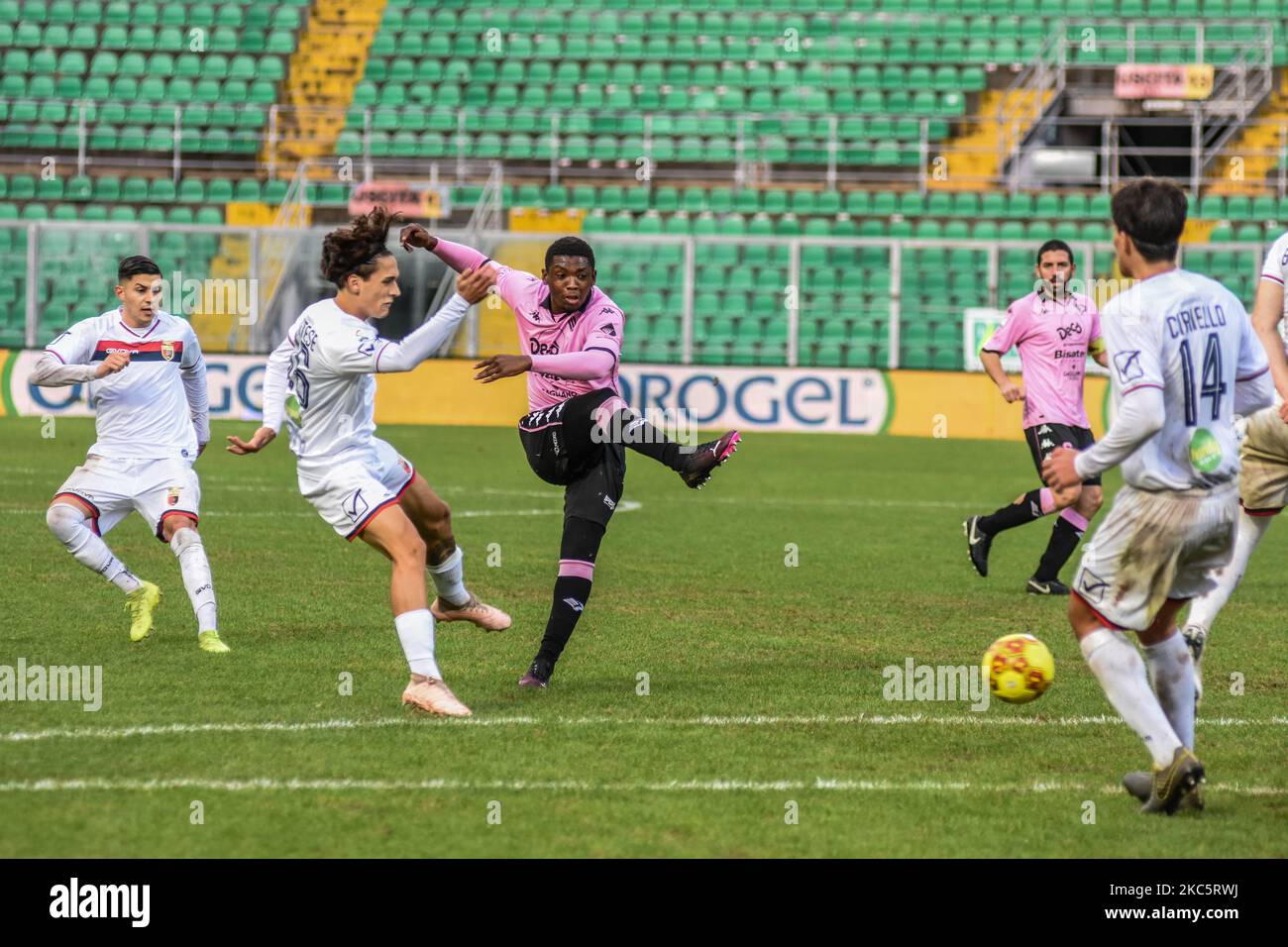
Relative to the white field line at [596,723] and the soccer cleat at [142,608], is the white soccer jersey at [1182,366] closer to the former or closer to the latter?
the white field line at [596,723]

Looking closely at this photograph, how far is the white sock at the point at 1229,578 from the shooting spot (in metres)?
7.85

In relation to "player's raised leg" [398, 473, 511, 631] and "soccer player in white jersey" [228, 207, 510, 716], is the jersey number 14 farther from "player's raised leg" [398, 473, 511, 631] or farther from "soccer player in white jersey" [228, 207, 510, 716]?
"player's raised leg" [398, 473, 511, 631]

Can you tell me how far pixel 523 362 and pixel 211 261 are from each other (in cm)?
1984

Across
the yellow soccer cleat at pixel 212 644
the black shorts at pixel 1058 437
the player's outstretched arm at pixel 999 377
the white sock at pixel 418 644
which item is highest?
the player's outstretched arm at pixel 999 377

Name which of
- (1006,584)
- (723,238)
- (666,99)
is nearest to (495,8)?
(666,99)

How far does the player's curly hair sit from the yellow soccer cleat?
211 centimetres

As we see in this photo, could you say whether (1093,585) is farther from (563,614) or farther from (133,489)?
(133,489)

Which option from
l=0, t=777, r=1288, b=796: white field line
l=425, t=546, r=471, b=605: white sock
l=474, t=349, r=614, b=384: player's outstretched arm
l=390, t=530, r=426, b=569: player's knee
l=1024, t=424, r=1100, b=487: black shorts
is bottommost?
l=0, t=777, r=1288, b=796: white field line

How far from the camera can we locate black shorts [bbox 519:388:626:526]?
792 cm

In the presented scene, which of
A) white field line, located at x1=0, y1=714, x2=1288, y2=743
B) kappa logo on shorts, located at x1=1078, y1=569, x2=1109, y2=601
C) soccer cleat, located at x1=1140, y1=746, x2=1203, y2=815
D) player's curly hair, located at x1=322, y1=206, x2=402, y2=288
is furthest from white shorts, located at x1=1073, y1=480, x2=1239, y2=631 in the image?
player's curly hair, located at x1=322, y1=206, x2=402, y2=288

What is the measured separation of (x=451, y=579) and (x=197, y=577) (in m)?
1.41

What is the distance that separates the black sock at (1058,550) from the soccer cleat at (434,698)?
522 cm

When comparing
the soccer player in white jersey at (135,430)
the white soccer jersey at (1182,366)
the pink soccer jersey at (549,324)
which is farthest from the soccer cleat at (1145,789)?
the soccer player in white jersey at (135,430)

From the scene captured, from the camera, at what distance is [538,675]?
7.73 meters
